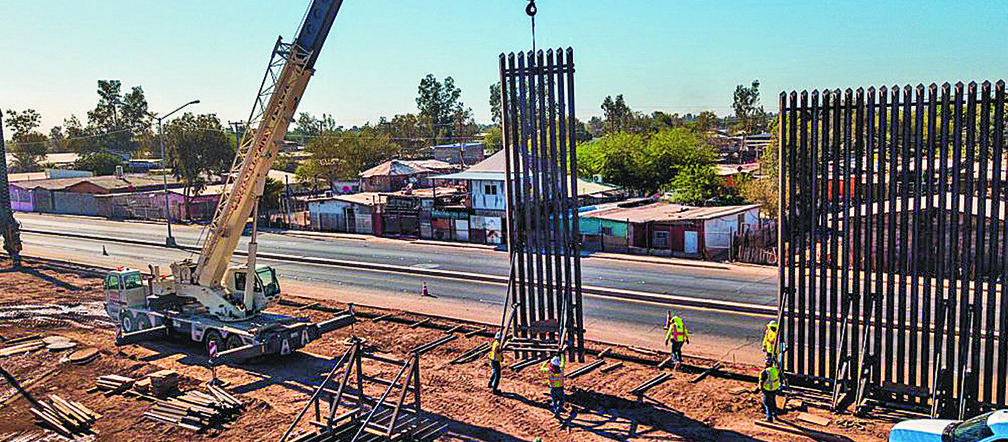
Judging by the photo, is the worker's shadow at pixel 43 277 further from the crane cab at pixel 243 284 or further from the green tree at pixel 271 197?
the green tree at pixel 271 197

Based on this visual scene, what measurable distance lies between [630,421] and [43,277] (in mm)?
33122

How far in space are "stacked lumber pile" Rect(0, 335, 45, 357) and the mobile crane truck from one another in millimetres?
2526

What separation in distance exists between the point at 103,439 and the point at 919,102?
1671 centimetres

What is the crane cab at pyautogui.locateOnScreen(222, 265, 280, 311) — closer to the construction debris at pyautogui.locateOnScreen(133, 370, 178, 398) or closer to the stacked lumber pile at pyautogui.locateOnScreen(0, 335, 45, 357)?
the construction debris at pyautogui.locateOnScreen(133, 370, 178, 398)

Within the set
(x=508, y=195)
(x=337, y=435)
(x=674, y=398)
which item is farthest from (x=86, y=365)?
(x=674, y=398)

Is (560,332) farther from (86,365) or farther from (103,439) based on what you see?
(86,365)

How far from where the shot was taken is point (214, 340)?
2162 centimetres

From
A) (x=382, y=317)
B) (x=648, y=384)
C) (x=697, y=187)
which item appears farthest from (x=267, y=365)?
(x=697, y=187)

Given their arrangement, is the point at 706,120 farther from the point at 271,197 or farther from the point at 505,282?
the point at 505,282

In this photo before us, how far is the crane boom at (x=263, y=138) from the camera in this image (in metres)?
19.6

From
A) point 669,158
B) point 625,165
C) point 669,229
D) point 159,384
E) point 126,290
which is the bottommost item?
point 159,384

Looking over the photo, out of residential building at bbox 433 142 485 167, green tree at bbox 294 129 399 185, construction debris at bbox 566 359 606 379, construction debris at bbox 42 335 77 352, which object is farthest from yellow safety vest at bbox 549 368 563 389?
residential building at bbox 433 142 485 167

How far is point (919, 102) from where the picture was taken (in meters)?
13.7

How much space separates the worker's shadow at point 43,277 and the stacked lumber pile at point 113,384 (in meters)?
16.8
